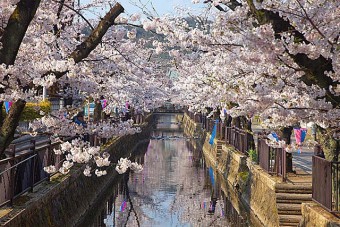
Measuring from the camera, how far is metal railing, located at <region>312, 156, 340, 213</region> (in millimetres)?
9602

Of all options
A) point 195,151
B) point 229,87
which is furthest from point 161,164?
point 229,87

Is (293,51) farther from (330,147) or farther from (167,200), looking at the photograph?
(167,200)

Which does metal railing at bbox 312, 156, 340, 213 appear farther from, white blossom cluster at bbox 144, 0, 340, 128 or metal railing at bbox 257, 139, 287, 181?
metal railing at bbox 257, 139, 287, 181

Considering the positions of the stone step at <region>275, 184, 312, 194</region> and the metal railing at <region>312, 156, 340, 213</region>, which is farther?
the stone step at <region>275, 184, 312, 194</region>

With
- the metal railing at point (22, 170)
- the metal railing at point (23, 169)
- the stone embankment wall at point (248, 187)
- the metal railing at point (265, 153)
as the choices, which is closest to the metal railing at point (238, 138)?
the metal railing at point (265, 153)

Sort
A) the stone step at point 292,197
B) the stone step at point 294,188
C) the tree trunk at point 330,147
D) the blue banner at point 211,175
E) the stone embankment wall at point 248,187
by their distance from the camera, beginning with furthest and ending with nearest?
the blue banner at point 211,175 → the stone embankment wall at point 248,187 → the stone step at point 294,188 → the stone step at point 292,197 → the tree trunk at point 330,147

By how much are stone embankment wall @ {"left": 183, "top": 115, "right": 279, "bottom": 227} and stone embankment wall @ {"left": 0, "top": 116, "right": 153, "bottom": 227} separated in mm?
5701

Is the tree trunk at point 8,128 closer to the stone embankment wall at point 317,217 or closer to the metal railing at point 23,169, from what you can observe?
the metal railing at point 23,169

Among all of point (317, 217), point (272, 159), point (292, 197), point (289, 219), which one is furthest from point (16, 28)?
point (272, 159)

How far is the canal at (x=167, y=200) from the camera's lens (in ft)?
55.5

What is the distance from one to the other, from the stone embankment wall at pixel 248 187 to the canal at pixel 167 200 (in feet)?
1.40

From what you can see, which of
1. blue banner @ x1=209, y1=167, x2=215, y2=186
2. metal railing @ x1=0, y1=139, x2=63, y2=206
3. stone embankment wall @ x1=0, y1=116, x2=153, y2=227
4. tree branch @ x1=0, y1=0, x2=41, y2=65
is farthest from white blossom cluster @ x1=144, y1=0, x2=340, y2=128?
blue banner @ x1=209, y1=167, x2=215, y2=186

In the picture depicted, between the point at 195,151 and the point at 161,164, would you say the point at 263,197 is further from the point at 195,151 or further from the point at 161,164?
the point at 195,151

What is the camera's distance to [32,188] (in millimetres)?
11250
